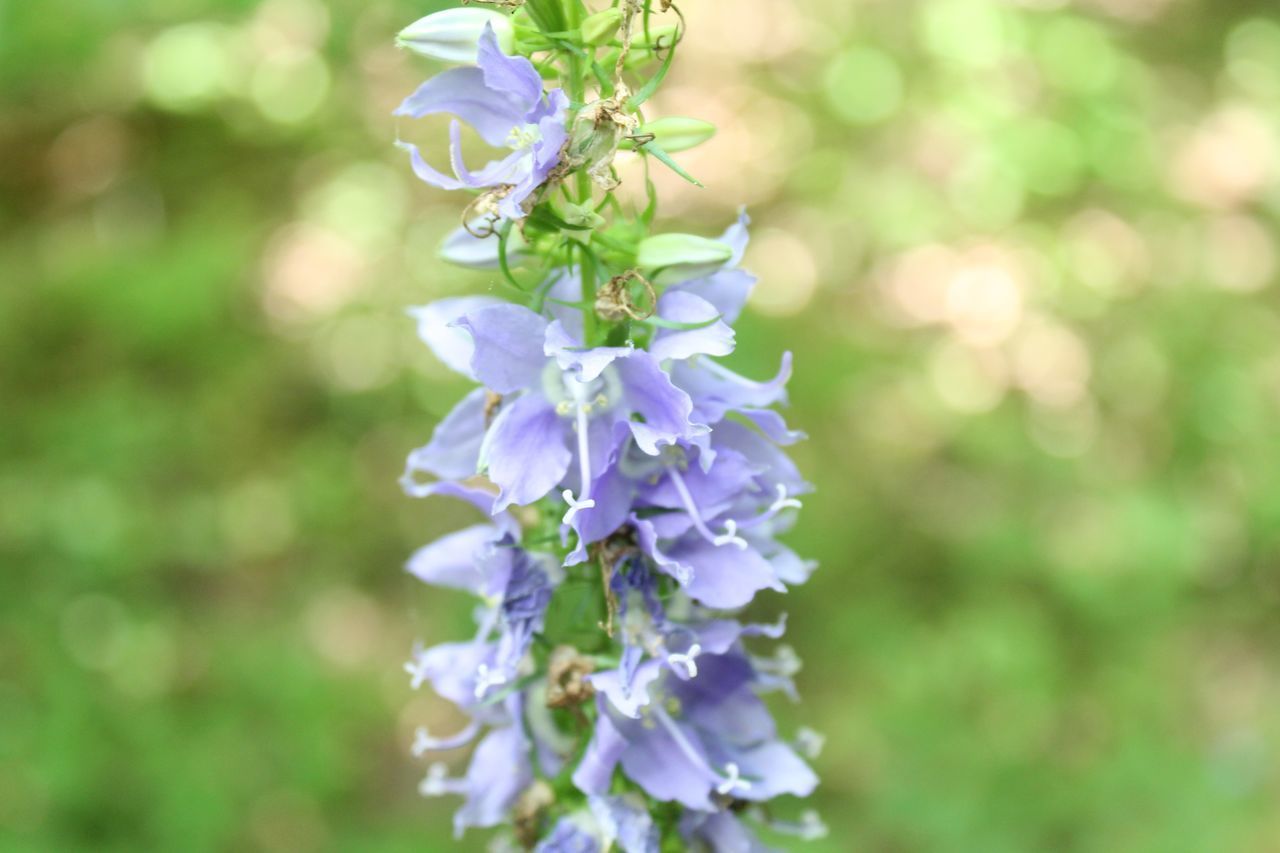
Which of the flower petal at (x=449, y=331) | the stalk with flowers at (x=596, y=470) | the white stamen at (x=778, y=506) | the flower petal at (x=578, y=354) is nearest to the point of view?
the flower petal at (x=578, y=354)

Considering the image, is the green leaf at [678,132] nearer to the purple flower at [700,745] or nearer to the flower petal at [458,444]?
the flower petal at [458,444]

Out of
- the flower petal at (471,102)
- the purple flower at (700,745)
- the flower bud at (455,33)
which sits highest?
the flower bud at (455,33)

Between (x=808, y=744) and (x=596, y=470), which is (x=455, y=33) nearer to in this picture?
(x=596, y=470)

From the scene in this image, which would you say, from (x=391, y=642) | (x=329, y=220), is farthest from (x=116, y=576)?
(x=329, y=220)

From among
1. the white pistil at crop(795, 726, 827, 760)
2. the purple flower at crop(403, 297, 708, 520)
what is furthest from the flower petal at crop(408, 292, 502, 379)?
the white pistil at crop(795, 726, 827, 760)

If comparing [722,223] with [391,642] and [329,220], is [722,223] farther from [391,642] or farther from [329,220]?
[391,642]

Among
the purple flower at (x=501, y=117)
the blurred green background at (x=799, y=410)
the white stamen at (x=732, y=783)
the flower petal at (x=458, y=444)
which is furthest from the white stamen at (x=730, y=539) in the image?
the blurred green background at (x=799, y=410)

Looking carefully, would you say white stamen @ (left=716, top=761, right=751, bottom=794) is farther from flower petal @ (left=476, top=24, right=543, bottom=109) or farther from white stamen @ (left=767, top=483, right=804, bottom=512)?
flower petal @ (left=476, top=24, right=543, bottom=109)
